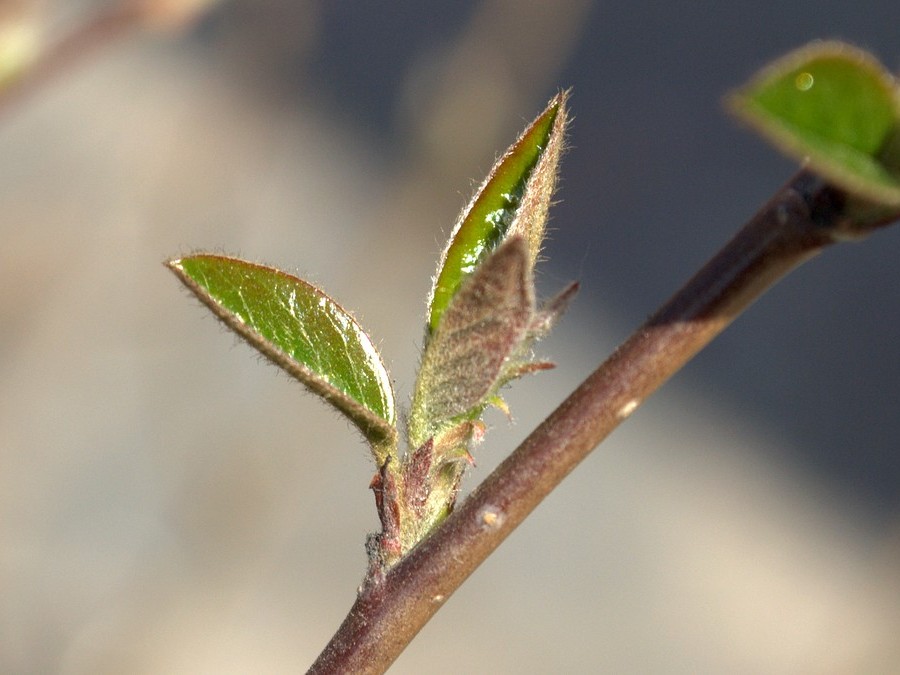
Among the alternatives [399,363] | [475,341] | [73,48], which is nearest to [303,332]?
[475,341]

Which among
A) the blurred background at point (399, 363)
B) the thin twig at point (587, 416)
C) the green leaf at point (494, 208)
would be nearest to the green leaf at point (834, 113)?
the thin twig at point (587, 416)

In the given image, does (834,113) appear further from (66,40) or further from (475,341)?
(66,40)

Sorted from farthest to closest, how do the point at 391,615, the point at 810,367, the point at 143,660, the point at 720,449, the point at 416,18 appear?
the point at 416,18 → the point at 810,367 → the point at 720,449 → the point at 143,660 → the point at 391,615

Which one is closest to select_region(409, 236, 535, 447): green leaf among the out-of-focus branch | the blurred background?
the out-of-focus branch

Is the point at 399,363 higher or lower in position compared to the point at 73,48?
lower

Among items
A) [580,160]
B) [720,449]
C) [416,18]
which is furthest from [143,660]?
[416,18]

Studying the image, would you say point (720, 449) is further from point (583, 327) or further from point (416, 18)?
point (416, 18)
